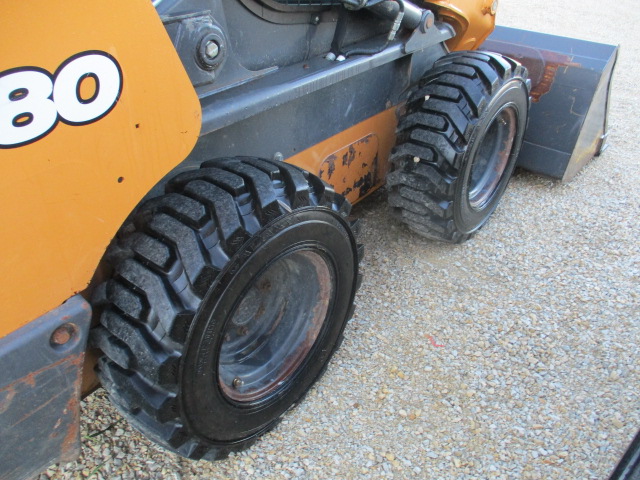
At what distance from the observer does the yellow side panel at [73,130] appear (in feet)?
3.40

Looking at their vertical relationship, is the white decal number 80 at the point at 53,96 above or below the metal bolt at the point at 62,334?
above

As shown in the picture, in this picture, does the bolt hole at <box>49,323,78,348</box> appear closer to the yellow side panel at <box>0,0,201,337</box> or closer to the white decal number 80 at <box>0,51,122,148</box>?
the yellow side panel at <box>0,0,201,337</box>

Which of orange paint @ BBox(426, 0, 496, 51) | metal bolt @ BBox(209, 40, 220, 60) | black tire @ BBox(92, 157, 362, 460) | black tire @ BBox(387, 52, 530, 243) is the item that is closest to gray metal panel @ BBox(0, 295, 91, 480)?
black tire @ BBox(92, 157, 362, 460)

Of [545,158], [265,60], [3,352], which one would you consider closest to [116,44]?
[3,352]

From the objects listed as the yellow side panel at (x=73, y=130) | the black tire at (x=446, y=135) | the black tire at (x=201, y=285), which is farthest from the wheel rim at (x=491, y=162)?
the yellow side panel at (x=73, y=130)

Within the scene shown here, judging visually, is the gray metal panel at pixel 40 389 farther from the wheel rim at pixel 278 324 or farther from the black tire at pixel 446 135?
the black tire at pixel 446 135

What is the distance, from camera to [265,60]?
192 centimetres

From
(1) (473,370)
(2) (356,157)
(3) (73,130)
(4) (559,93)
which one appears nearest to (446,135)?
(2) (356,157)

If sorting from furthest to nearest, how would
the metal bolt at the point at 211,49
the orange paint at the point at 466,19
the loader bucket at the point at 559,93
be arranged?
the loader bucket at the point at 559,93 < the orange paint at the point at 466,19 < the metal bolt at the point at 211,49

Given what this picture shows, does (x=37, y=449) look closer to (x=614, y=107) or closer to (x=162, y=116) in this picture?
(x=162, y=116)

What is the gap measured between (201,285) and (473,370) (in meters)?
1.32

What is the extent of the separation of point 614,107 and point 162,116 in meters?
4.81

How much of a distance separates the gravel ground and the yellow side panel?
937mm

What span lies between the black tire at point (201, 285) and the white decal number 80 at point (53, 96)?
38 centimetres
